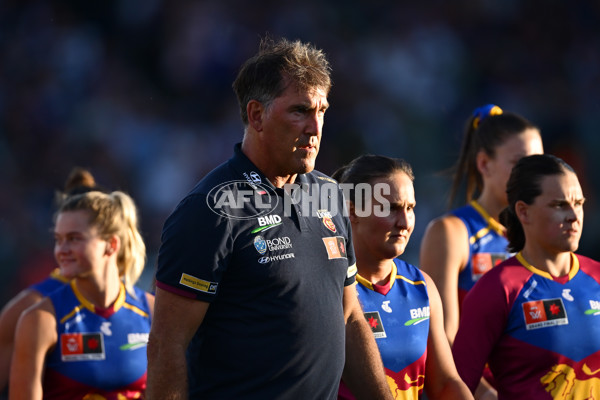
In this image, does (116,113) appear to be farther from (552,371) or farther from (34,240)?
(552,371)

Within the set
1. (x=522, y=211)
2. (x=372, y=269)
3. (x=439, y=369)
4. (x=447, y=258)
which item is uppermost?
(x=522, y=211)

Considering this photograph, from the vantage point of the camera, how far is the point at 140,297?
5.30 metres

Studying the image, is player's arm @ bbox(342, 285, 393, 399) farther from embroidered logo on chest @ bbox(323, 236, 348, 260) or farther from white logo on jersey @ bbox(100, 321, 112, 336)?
white logo on jersey @ bbox(100, 321, 112, 336)

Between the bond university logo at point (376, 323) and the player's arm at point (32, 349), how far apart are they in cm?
185

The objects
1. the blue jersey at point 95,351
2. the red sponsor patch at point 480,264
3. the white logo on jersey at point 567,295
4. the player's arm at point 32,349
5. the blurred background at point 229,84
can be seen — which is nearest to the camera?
Result: the white logo on jersey at point 567,295

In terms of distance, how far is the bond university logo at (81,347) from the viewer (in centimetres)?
479

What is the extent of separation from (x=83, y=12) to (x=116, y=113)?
141cm

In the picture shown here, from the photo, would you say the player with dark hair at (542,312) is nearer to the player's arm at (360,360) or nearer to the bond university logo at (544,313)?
the bond university logo at (544,313)

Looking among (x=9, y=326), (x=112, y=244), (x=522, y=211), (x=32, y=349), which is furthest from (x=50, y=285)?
(x=522, y=211)

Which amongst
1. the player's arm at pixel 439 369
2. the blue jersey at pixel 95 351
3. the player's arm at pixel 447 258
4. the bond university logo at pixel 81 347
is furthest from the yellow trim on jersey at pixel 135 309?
the player's arm at pixel 439 369

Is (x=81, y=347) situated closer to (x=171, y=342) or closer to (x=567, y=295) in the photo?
(x=171, y=342)

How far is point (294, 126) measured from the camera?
3.10 meters

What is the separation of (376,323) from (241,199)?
110 centimetres

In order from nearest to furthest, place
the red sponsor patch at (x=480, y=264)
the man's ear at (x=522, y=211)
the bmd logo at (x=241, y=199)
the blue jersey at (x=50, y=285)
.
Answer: the bmd logo at (x=241, y=199), the man's ear at (x=522, y=211), the red sponsor patch at (x=480, y=264), the blue jersey at (x=50, y=285)
